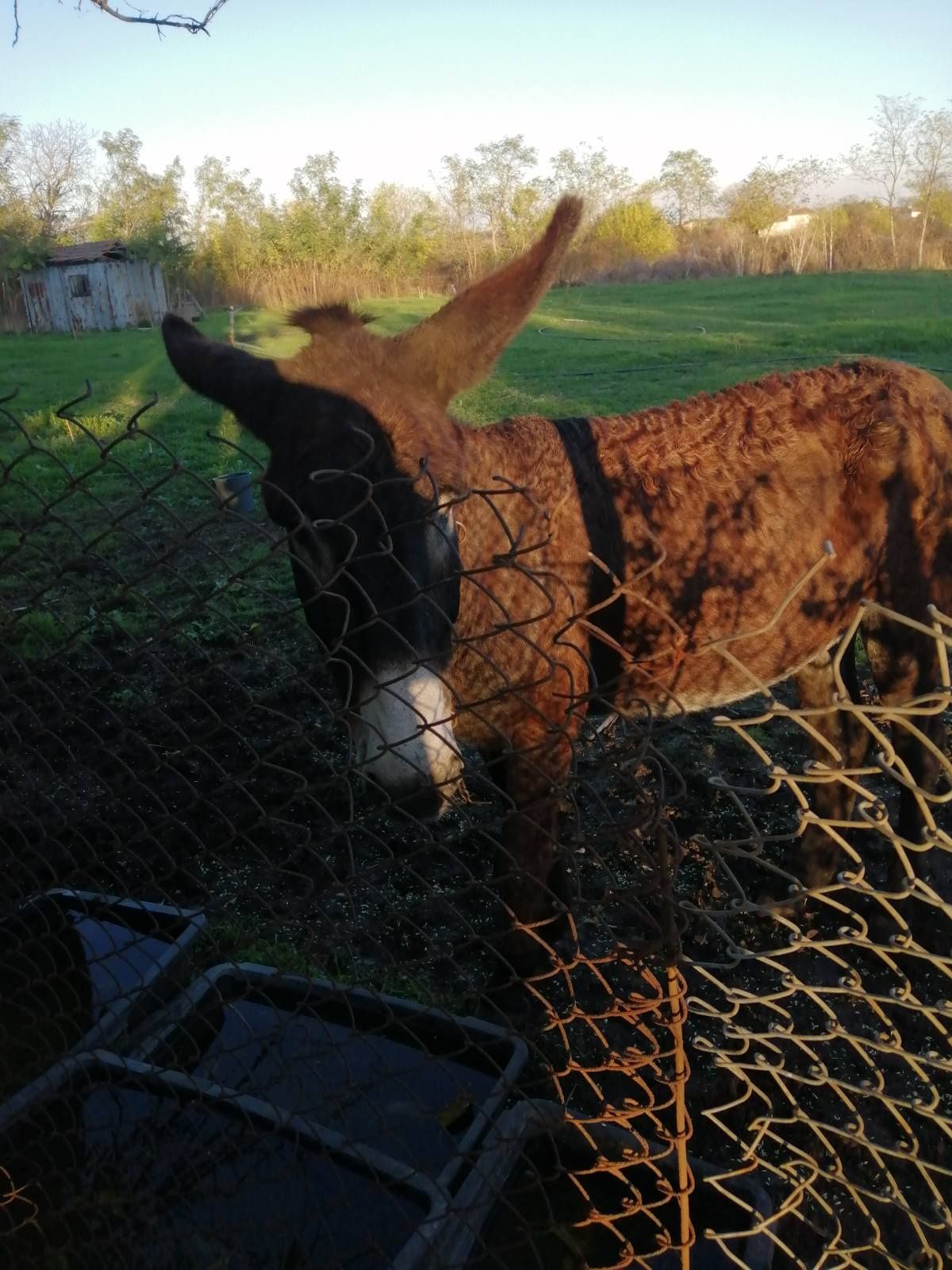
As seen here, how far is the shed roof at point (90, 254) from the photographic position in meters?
37.7

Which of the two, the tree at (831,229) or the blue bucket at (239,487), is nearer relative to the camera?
the blue bucket at (239,487)

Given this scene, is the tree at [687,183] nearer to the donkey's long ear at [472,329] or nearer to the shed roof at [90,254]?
the shed roof at [90,254]

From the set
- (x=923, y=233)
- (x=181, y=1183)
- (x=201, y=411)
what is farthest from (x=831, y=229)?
(x=181, y=1183)

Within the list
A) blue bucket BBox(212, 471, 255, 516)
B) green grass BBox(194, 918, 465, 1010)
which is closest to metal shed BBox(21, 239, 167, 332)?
blue bucket BBox(212, 471, 255, 516)

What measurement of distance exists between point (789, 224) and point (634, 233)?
34.7ft

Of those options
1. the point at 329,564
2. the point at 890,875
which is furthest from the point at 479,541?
the point at 890,875

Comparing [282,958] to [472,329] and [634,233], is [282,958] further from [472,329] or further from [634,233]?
[634,233]

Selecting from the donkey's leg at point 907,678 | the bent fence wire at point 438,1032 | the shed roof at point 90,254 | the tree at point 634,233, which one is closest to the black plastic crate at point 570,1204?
the bent fence wire at point 438,1032

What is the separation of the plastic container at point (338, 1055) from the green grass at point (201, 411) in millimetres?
1307

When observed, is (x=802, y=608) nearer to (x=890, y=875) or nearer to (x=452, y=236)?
(x=890, y=875)

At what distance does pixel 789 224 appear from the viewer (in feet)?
189

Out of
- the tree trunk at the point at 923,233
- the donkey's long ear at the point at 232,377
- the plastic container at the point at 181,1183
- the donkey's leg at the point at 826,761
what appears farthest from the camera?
the tree trunk at the point at 923,233

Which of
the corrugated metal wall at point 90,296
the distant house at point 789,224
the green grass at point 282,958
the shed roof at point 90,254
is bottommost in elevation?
the green grass at point 282,958

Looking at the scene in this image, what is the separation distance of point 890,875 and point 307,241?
43.1 meters
